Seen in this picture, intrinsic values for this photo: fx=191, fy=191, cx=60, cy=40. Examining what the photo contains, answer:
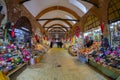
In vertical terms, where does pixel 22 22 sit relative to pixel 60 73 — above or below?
above

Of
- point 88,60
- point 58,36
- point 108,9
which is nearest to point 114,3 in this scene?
point 108,9

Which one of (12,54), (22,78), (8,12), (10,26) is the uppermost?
(8,12)

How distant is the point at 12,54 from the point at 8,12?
2551 millimetres

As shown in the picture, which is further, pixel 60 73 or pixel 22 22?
pixel 22 22

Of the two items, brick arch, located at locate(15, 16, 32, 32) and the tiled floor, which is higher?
brick arch, located at locate(15, 16, 32, 32)

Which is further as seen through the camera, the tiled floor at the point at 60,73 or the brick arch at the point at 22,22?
the brick arch at the point at 22,22

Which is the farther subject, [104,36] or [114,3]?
[104,36]

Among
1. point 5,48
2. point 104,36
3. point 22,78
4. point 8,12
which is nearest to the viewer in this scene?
point 22,78

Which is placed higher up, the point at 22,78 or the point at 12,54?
the point at 12,54

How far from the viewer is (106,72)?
6508mm

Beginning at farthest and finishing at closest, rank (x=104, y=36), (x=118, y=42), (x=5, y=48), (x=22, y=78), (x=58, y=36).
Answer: (x=58, y=36)
(x=104, y=36)
(x=118, y=42)
(x=5, y=48)
(x=22, y=78)

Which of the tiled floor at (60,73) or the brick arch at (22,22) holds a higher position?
the brick arch at (22,22)

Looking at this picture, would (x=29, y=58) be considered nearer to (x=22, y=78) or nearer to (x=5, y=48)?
(x=5, y=48)

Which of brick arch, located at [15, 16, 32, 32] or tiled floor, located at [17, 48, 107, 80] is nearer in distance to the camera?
tiled floor, located at [17, 48, 107, 80]
